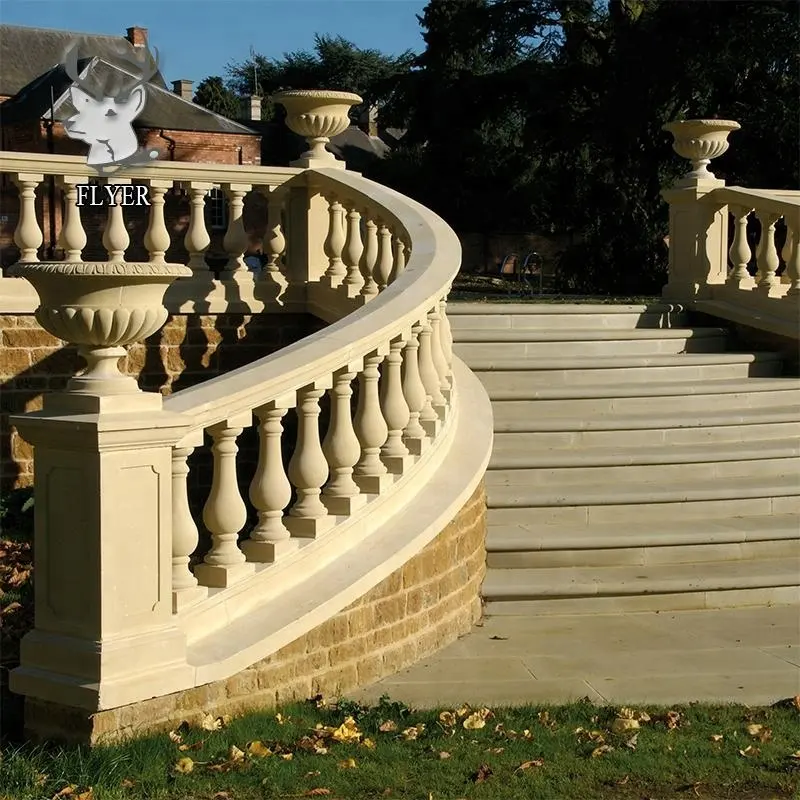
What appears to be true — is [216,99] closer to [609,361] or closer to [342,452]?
[609,361]

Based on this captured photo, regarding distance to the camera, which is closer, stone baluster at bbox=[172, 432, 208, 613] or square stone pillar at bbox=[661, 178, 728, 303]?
stone baluster at bbox=[172, 432, 208, 613]

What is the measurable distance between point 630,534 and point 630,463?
0.92 m

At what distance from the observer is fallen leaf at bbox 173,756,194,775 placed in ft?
13.7

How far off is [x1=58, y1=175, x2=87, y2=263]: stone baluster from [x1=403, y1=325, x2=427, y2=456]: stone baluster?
9.90ft

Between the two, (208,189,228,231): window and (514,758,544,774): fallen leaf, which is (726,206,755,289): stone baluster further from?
(208,189,228,231): window

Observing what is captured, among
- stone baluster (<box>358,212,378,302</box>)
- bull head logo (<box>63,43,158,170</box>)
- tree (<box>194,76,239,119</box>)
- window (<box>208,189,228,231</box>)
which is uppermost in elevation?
bull head logo (<box>63,43,158,170</box>)

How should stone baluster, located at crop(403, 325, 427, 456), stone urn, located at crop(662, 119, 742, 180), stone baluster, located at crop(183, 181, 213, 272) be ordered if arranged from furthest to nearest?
stone urn, located at crop(662, 119, 742, 180) → stone baluster, located at crop(183, 181, 213, 272) → stone baluster, located at crop(403, 325, 427, 456)

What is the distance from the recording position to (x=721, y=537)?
7.50 meters

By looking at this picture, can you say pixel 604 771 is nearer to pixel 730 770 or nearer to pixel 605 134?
pixel 730 770

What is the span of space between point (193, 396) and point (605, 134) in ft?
69.9

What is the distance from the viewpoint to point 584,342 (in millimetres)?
9922

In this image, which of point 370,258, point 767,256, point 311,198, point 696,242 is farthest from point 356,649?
point 696,242

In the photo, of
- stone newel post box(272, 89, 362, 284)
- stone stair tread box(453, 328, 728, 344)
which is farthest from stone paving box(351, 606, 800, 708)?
stone newel post box(272, 89, 362, 284)

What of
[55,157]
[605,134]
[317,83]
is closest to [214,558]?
[55,157]
